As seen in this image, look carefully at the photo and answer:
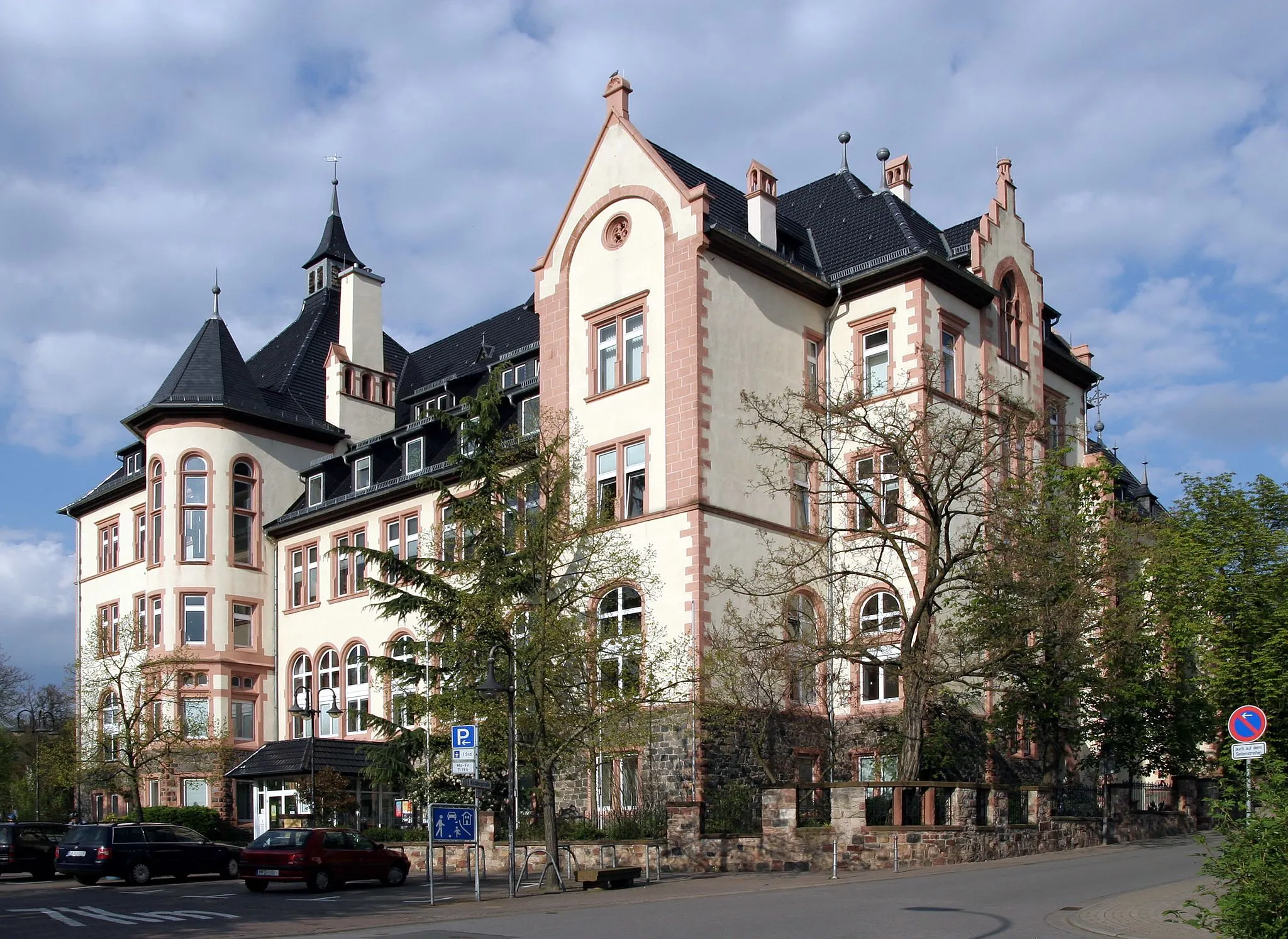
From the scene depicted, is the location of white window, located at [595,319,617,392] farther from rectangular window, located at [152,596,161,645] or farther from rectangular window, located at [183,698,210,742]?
rectangular window, located at [152,596,161,645]

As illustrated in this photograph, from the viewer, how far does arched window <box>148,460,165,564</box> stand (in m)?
47.1

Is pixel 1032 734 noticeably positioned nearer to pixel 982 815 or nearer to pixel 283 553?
pixel 982 815

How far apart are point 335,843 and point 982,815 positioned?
489 inches

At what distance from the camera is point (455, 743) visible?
72.1 ft

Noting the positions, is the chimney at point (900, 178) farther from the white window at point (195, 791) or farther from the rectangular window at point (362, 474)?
the white window at point (195, 791)

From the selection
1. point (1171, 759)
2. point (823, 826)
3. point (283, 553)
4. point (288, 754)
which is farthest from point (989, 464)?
point (283, 553)

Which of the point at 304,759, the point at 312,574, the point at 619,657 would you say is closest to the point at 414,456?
the point at 312,574

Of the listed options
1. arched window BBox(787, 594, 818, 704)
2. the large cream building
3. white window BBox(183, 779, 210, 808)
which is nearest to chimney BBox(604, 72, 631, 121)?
the large cream building

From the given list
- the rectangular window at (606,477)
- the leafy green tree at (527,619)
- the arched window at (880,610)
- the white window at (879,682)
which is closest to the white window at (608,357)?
the rectangular window at (606,477)

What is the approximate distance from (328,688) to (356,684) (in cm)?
131

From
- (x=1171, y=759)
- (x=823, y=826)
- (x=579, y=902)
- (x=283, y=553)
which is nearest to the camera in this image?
(x=579, y=902)

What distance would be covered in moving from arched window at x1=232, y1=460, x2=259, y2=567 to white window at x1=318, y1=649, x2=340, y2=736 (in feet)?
14.9

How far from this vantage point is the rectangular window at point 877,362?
33750 mm

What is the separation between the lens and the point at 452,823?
2238cm
